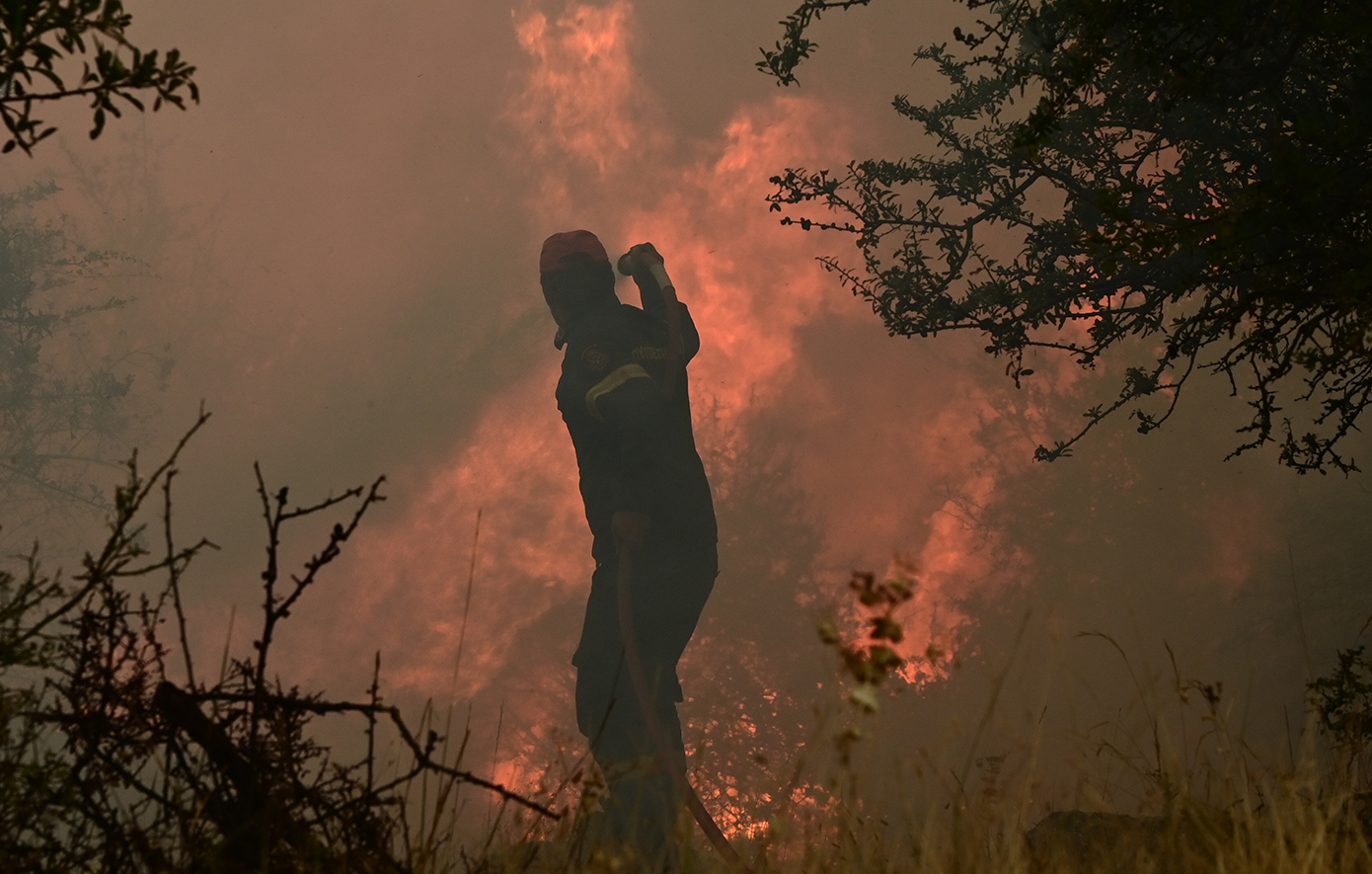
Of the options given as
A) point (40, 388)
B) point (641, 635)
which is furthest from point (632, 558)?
point (40, 388)

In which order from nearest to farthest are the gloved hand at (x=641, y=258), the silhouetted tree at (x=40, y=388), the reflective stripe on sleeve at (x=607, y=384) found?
the reflective stripe on sleeve at (x=607, y=384) < the gloved hand at (x=641, y=258) < the silhouetted tree at (x=40, y=388)

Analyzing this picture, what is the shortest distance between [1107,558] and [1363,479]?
7.71m

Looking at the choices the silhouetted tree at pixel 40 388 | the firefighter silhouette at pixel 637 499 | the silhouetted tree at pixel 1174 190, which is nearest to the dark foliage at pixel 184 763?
the silhouetted tree at pixel 1174 190

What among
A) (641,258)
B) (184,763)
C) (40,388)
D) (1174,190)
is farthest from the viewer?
(40,388)

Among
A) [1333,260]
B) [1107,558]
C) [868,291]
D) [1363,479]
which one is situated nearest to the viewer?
[1333,260]

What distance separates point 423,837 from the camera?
7.84ft

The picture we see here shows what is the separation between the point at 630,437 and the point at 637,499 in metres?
0.57

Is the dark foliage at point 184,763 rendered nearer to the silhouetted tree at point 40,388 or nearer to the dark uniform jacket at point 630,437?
the dark uniform jacket at point 630,437

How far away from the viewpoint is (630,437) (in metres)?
8.93

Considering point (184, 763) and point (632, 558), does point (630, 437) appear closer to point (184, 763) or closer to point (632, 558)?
point (632, 558)

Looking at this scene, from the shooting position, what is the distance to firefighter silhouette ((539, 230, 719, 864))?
8.80m

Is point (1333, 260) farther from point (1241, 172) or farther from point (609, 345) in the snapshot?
point (609, 345)

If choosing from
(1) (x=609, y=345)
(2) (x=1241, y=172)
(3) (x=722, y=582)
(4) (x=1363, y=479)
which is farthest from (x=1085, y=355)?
(3) (x=722, y=582)

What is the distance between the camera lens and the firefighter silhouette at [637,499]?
347 inches
